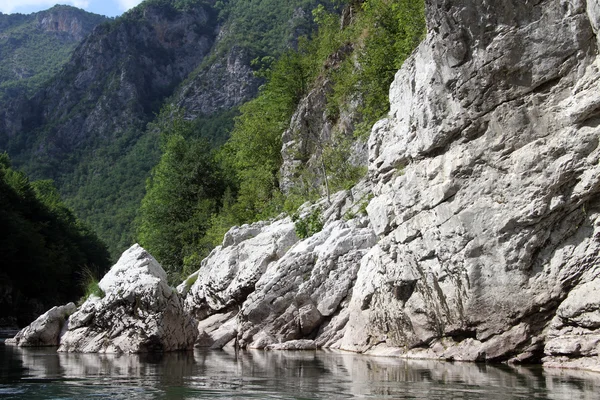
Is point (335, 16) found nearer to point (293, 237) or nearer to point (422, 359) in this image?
point (293, 237)

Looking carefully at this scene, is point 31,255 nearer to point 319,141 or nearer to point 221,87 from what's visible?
point 319,141

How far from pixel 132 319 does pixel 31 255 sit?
37630mm

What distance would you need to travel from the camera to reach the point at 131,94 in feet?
528

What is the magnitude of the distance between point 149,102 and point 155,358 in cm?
15153

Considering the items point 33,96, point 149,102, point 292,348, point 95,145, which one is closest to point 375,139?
point 292,348

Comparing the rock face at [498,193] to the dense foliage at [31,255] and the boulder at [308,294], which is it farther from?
the dense foliage at [31,255]

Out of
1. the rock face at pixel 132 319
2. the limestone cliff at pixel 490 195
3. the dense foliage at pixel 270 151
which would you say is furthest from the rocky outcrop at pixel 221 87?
the limestone cliff at pixel 490 195

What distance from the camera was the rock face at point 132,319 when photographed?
21.0 metres

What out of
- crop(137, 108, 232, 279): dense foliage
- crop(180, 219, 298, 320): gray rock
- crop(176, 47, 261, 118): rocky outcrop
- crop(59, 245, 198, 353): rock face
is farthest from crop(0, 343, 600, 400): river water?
crop(176, 47, 261, 118): rocky outcrop

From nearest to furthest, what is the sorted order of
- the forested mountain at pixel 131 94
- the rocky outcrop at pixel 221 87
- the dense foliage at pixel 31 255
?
the dense foliage at pixel 31 255
the forested mountain at pixel 131 94
the rocky outcrop at pixel 221 87

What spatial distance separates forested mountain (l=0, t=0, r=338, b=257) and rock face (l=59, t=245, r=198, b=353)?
93.4m

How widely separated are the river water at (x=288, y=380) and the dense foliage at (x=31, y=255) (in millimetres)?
27559

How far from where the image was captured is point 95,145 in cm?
15025

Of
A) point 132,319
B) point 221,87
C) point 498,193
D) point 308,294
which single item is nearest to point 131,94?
point 221,87
